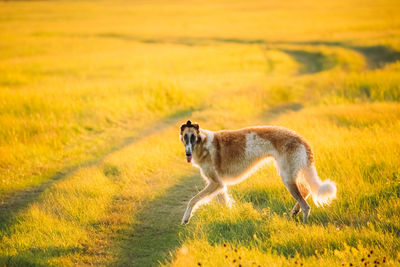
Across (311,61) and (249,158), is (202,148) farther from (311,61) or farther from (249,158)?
(311,61)

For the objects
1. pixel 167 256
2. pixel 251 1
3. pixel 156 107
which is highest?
pixel 251 1

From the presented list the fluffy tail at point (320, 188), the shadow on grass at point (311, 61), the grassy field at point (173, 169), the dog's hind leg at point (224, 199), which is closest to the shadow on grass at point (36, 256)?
the grassy field at point (173, 169)

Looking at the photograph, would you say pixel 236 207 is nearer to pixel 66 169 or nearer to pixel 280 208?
pixel 280 208

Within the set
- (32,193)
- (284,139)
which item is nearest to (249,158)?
(284,139)

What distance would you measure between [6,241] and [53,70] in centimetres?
2189

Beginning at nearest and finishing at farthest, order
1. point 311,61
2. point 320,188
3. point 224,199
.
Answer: point 320,188
point 224,199
point 311,61

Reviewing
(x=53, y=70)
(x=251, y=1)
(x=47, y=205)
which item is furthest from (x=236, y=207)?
(x=251, y=1)

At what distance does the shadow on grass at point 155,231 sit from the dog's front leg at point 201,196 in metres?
0.24

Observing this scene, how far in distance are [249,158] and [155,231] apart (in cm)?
240

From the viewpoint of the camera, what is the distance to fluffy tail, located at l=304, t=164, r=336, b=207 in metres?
7.16

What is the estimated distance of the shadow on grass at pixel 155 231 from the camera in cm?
698

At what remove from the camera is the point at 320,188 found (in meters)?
7.25

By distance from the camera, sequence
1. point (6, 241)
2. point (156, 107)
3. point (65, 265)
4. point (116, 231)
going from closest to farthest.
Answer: point (65, 265), point (6, 241), point (116, 231), point (156, 107)

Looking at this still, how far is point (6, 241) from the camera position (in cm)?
736
